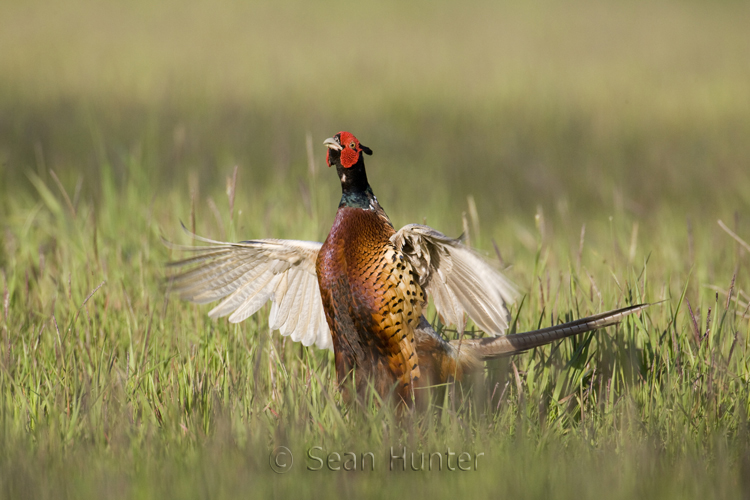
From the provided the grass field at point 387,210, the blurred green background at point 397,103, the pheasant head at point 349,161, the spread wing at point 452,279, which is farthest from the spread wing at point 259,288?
the blurred green background at point 397,103

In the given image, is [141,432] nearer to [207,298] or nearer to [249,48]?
[207,298]

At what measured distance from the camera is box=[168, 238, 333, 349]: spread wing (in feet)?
9.38

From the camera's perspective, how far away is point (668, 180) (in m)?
5.83

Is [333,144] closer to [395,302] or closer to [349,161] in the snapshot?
[349,161]

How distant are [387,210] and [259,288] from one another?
2.13m

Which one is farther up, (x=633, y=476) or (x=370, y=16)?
(x=370, y=16)

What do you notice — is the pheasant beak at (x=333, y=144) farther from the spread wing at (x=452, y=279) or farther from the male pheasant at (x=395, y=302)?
the spread wing at (x=452, y=279)

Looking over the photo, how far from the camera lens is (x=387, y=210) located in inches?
194

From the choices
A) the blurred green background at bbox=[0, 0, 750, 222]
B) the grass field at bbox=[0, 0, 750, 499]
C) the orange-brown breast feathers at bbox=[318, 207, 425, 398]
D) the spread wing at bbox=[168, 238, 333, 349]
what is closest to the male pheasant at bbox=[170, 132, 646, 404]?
the orange-brown breast feathers at bbox=[318, 207, 425, 398]

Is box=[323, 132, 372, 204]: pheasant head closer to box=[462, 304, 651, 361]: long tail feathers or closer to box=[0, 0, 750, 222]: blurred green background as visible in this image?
box=[462, 304, 651, 361]: long tail feathers

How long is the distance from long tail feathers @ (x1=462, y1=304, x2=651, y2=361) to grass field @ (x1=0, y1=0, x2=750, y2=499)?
11cm

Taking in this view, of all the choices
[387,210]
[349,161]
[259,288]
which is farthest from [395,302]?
[387,210]

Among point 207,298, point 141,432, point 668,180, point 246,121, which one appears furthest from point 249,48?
point 141,432

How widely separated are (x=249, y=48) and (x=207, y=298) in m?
8.13
